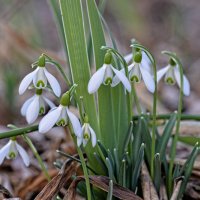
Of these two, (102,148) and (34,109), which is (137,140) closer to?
(102,148)

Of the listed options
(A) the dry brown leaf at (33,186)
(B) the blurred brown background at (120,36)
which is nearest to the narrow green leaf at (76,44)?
(A) the dry brown leaf at (33,186)

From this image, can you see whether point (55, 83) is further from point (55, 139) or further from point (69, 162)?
point (55, 139)

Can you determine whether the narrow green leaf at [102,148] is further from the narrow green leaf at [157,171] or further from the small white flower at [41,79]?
the small white flower at [41,79]

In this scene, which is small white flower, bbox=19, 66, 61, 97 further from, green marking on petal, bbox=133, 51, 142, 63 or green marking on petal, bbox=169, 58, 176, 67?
green marking on petal, bbox=169, 58, 176, 67

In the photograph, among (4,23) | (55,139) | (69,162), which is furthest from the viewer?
(4,23)

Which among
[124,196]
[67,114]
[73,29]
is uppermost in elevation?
[73,29]

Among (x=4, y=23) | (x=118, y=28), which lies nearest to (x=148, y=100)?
(x=4, y=23)

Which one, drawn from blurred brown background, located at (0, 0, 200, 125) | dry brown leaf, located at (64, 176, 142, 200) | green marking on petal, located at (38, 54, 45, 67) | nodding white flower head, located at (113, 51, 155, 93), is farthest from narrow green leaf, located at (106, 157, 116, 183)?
blurred brown background, located at (0, 0, 200, 125)
